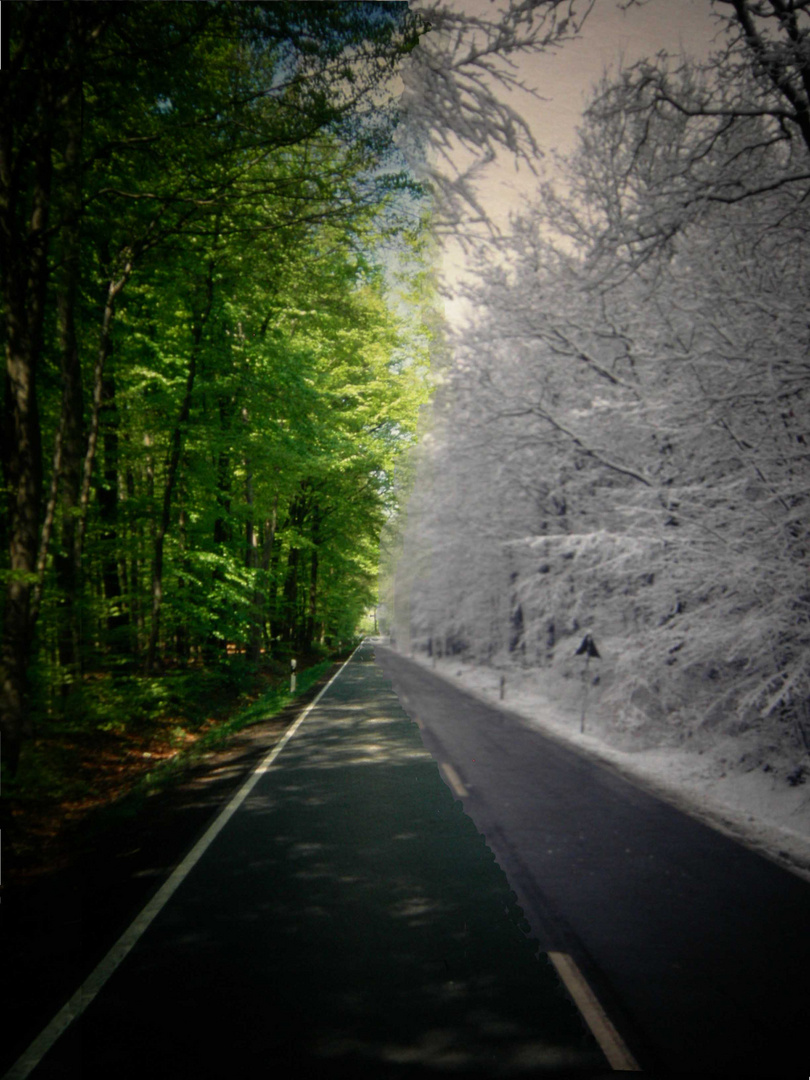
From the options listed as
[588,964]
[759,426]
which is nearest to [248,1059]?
[588,964]

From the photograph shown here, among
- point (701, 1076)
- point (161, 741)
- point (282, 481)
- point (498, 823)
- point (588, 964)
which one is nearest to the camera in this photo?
point (701, 1076)

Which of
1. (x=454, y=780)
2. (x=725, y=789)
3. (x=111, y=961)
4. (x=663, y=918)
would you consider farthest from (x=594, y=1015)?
(x=725, y=789)

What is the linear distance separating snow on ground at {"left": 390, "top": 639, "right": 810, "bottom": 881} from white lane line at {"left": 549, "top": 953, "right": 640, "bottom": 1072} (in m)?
3.21

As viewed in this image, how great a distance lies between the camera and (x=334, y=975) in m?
3.54

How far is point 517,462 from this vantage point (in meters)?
13.9

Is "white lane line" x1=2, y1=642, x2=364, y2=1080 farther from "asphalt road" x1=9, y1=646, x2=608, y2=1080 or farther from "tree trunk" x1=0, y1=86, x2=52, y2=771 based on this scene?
"tree trunk" x1=0, y1=86, x2=52, y2=771

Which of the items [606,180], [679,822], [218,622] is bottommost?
[679,822]

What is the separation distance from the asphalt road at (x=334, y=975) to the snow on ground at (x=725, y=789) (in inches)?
129

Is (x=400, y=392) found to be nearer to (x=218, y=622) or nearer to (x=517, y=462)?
(x=517, y=462)

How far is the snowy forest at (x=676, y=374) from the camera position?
239 inches

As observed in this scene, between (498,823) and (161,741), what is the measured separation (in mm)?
7328

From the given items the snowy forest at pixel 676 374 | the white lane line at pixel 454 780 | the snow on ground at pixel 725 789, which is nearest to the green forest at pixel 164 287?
the snowy forest at pixel 676 374

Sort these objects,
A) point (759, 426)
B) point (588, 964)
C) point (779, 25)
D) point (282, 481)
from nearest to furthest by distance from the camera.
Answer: point (588, 964) → point (779, 25) → point (759, 426) → point (282, 481)

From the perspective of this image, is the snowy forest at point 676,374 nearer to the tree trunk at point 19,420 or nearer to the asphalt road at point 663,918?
the asphalt road at point 663,918
